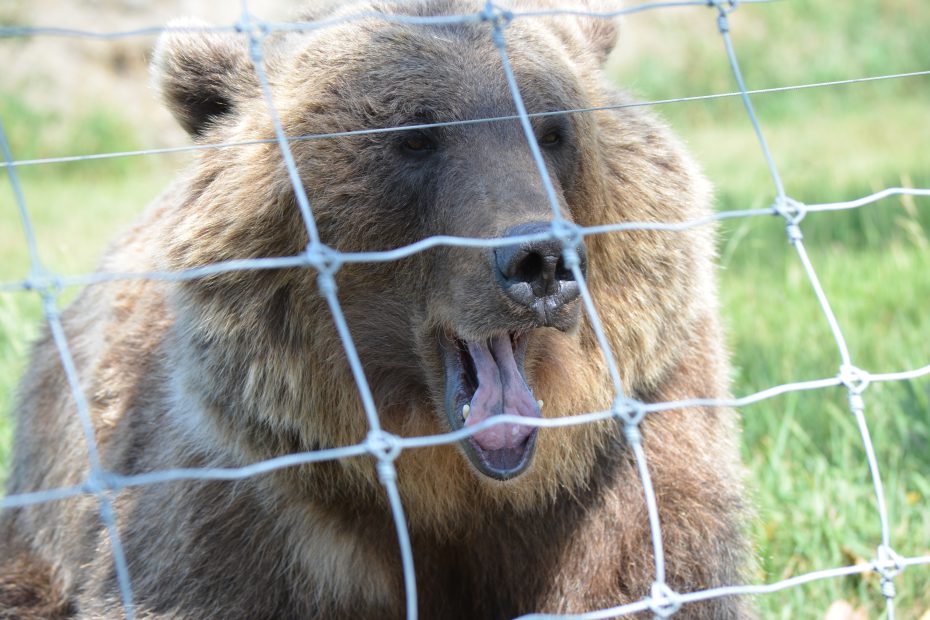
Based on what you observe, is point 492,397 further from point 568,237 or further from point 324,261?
point 324,261

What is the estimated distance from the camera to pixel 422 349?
294 centimetres

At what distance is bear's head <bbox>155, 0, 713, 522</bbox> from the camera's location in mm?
2822

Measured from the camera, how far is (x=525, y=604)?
126 inches

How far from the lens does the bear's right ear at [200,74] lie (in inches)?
125

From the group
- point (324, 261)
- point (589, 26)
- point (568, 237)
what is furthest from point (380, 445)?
point (589, 26)

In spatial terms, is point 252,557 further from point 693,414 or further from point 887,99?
point 887,99

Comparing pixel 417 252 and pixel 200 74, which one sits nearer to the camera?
pixel 417 252

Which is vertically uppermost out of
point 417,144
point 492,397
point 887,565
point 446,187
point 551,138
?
point 551,138

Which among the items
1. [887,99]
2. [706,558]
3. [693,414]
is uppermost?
[887,99]

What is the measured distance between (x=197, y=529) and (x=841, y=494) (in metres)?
2.39

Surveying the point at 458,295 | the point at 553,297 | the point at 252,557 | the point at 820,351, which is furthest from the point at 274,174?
the point at 820,351

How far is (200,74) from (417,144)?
29.7 inches

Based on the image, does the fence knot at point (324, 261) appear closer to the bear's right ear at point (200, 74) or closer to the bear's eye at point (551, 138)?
Result: the bear's eye at point (551, 138)

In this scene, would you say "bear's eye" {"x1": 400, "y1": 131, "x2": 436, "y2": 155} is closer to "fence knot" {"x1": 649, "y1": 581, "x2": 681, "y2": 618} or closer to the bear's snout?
the bear's snout
